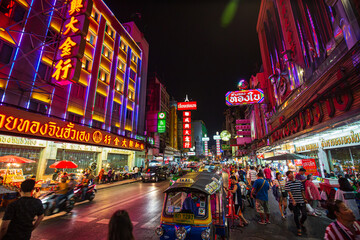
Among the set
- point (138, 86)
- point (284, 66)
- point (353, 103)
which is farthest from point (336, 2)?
point (138, 86)

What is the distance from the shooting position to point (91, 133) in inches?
696

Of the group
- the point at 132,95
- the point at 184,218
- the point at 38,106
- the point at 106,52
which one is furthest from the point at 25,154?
the point at 132,95

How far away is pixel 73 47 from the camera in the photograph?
12758mm

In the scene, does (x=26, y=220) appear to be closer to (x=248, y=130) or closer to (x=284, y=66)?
(x=284, y=66)

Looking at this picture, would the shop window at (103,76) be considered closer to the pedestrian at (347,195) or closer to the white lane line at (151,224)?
the white lane line at (151,224)

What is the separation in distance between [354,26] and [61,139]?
20489 millimetres

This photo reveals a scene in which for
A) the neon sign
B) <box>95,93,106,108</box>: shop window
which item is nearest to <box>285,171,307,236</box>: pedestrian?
the neon sign

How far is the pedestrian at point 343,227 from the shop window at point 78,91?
71.8ft

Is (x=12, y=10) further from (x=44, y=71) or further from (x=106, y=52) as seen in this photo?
(x=106, y=52)

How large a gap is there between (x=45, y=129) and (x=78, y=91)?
7681mm

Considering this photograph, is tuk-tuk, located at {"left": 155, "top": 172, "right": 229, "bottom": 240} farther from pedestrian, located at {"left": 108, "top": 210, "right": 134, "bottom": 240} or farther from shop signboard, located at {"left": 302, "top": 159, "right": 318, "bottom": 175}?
shop signboard, located at {"left": 302, "top": 159, "right": 318, "bottom": 175}

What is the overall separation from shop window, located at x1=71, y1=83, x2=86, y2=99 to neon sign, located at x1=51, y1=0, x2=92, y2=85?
5410mm

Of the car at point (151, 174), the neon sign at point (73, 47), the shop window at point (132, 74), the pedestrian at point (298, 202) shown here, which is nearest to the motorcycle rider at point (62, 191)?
the neon sign at point (73, 47)

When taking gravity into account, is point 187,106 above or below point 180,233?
above
